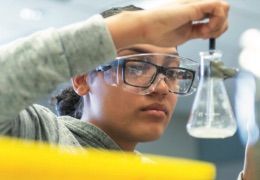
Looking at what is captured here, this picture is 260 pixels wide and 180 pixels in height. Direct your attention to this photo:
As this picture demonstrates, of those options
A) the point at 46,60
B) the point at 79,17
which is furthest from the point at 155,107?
the point at 79,17

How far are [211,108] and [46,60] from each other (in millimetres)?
310

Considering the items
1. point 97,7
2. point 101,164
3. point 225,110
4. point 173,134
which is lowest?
point 173,134

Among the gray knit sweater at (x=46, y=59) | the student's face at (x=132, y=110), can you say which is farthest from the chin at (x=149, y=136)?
the gray knit sweater at (x=46, y=59)

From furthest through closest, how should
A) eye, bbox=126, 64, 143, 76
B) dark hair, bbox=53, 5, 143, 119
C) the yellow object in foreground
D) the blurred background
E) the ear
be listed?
the blurred background, dark hair, bbox=53, 5, 143, 119, the ear, eye, bbox=126, 64, 143, 76, the yellow object in foreground

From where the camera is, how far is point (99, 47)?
61 cm

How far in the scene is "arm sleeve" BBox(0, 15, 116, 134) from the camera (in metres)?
0.60

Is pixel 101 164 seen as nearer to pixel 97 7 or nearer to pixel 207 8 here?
pixel 207 8

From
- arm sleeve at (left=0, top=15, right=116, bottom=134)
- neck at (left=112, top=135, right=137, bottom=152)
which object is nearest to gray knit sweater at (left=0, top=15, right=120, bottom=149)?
arm sleeve at (left=0, top=15, right=116, bottom=134)

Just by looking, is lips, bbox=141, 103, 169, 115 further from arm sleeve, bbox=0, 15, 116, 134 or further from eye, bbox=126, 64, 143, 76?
arm sleeve, bbox=0, 15, 116, 134

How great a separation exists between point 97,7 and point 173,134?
3847 millimetres

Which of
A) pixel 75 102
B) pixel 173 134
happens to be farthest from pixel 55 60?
pixel 173 134

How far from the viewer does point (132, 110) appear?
1.04 m

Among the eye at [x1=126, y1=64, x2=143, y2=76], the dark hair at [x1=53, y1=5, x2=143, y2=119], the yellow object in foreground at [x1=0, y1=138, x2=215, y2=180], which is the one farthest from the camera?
the dark hair at [x1=53, y1=5, x2=143, y2=119]

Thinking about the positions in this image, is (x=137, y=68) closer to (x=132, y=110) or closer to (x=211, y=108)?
(x=132, y=110)
